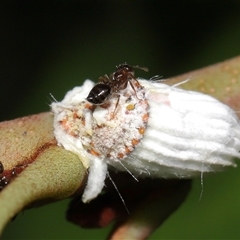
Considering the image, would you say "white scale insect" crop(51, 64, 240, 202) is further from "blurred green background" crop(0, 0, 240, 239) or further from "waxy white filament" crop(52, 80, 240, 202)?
"blurred green background" crop(0, 0, 240, 239)

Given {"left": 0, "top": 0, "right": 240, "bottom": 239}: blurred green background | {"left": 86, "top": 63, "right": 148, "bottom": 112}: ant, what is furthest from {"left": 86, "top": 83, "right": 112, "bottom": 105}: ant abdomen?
{"left": 0, "top": 0, "right": 240, "bottom": 239}: blurred green background

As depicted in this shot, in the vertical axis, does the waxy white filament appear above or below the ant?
below

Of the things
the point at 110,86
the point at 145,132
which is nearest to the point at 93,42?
the point at 110,86

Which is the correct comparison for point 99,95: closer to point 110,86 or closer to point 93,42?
point 110,86

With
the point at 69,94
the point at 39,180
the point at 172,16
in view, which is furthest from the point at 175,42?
the point at 39,180

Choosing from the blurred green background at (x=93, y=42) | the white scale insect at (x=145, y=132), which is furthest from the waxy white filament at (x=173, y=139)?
the blurred green background at (x=93, y=42)

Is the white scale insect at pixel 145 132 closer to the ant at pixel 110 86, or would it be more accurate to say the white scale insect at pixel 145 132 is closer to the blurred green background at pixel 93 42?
the ant at pixel 110 86
